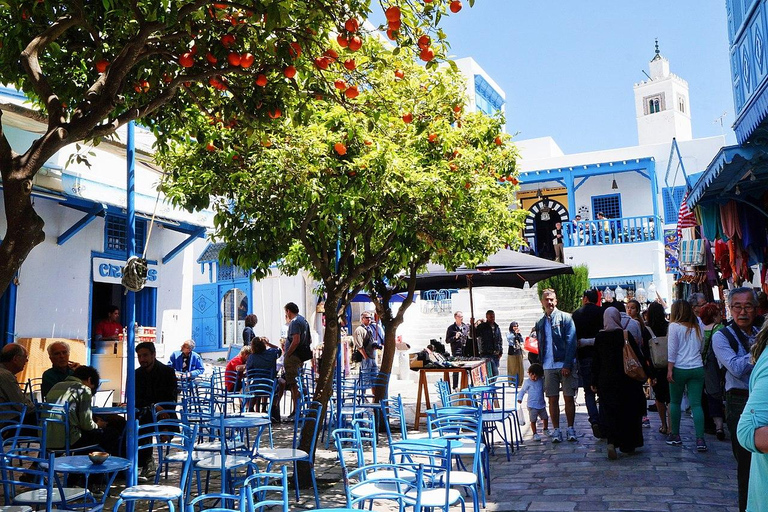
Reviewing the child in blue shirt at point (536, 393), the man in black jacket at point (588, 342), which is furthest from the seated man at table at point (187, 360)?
the man in black jacket at point (588, 342)

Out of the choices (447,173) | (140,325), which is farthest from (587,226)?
(447,173)

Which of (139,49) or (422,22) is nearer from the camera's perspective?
→ (139,49)

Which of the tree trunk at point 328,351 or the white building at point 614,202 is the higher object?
the white building at point 614,202

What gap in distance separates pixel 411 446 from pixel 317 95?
271 centimetres

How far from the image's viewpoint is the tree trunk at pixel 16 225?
362 cm

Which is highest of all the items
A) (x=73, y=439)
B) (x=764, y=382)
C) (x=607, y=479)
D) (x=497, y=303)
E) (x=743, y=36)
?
(x=743, y=36)

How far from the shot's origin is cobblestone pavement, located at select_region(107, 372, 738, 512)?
5672mm

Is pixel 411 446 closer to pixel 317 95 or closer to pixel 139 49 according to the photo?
pixel 317 95

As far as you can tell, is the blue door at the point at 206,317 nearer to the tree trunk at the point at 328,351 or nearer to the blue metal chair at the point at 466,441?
the tree trunk at the point at 328,351

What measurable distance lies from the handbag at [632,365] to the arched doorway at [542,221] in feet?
68.2

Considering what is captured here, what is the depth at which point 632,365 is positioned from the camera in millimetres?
7379

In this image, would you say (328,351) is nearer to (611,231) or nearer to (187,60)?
(187,60)

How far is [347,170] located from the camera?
6531 mm

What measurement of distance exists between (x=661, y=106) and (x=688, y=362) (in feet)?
126
